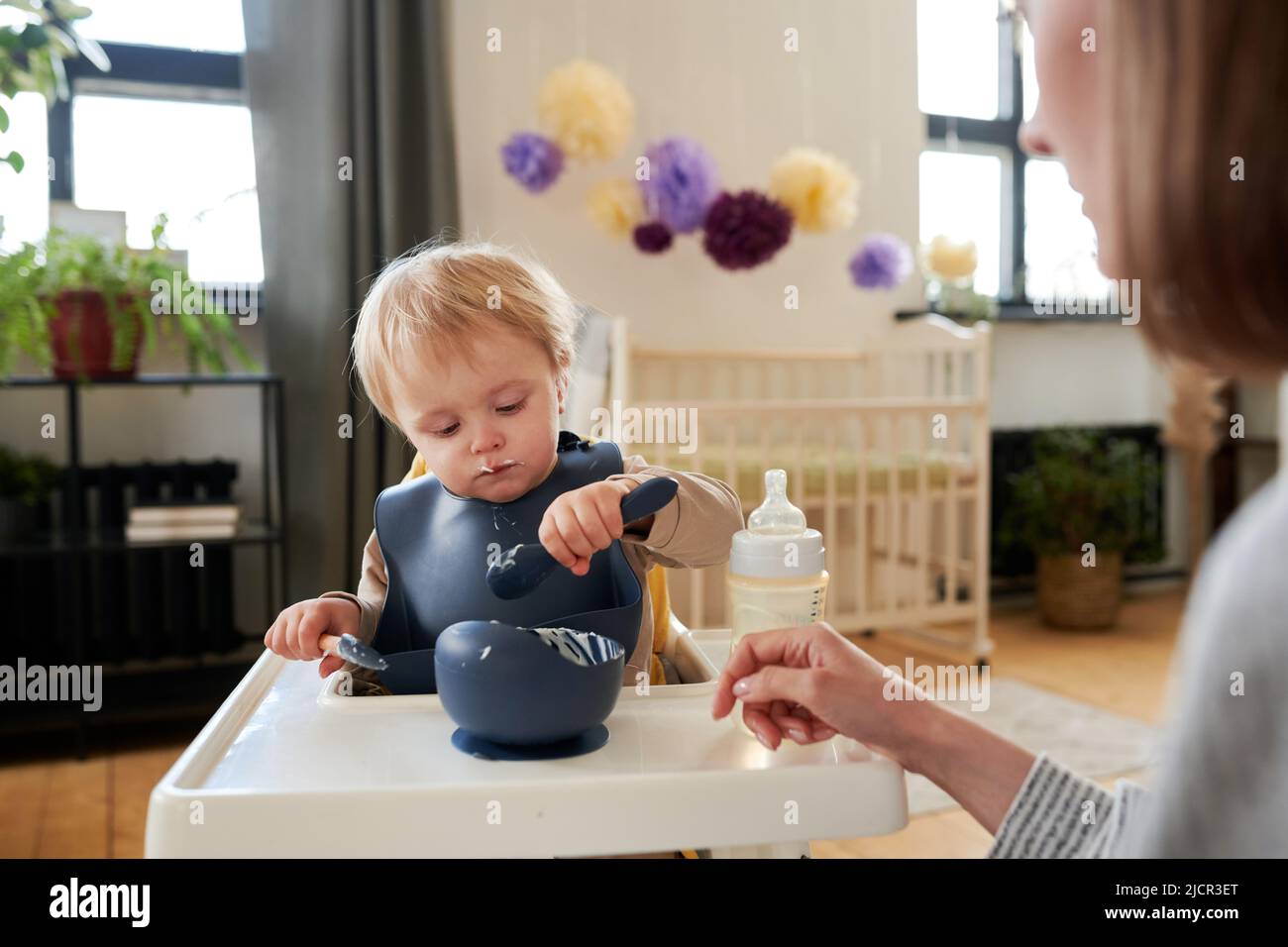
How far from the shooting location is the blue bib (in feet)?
2.35

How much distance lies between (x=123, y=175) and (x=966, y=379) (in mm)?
2461

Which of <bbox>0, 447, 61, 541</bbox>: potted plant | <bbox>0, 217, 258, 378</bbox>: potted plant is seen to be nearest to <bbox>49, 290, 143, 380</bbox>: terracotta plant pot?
<bbox>0, 217, 258, 378</bbox>: potted plant

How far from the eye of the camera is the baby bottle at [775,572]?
638mm

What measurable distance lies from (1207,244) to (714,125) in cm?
291

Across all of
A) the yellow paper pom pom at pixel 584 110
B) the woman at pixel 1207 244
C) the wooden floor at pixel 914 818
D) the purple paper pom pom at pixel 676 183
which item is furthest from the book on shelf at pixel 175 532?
the woman at pixel 1207 244

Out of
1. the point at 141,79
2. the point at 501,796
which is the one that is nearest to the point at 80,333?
the point at 141,79

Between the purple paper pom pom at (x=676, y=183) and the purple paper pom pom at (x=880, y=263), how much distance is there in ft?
1.70

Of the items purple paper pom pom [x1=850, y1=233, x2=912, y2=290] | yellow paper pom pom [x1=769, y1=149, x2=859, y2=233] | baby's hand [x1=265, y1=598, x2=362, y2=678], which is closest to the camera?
baby's hand [x1=265, y1=598, x2=362, y2=678]

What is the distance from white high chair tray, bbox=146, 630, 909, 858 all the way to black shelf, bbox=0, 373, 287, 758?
73.2 inches

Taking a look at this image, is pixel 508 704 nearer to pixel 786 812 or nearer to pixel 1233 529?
pixel 786 812

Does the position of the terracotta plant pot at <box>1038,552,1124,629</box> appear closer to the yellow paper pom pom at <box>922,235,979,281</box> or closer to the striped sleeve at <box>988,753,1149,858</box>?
the yellow paper pom pom at <box>922,235,979,281</box>

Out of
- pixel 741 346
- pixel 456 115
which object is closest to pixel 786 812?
pixel 456 115

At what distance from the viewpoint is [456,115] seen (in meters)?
2.79

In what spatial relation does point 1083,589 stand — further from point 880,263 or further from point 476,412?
point 476,412
